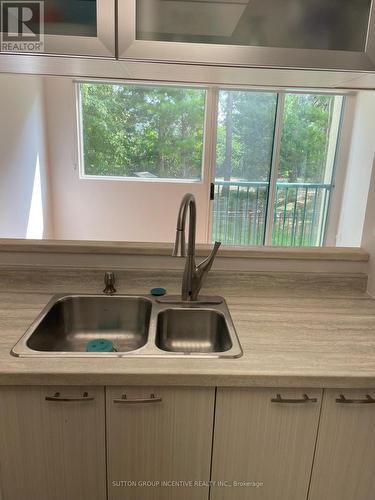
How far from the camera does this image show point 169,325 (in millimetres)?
1380

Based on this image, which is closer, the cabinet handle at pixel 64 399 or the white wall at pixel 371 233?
the cabinet handle at pixel 64 399

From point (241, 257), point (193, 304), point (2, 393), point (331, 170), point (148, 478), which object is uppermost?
point (331, 170)

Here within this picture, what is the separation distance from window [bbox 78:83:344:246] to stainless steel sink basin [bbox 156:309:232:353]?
2.67 m

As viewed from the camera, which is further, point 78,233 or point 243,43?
point 78,233

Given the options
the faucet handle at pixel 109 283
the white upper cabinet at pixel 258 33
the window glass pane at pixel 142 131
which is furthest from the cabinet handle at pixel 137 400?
the window glass pane at pixel 142 131

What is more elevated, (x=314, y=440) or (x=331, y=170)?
(x=331, y=170)

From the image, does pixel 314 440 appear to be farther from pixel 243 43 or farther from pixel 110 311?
pixel 243 43

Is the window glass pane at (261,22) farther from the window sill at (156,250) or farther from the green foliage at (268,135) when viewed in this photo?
the green foliage at (268,135)

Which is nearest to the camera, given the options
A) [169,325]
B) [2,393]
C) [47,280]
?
[2,393]

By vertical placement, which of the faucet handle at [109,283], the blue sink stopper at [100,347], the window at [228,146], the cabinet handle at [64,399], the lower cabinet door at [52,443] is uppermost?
the window at [228,146]

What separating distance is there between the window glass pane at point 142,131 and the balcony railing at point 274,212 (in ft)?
1.43

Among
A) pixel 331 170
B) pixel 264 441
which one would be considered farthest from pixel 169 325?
pixel 331 170

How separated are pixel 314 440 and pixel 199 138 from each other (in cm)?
328

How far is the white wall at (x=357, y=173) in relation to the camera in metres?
3.31
